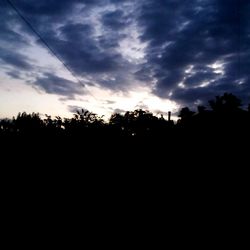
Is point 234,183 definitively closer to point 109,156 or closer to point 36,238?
point 109,156

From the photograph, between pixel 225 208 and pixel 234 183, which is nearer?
pixel 225 208

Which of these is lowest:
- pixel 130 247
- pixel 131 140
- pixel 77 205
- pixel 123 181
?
pixel 130 247

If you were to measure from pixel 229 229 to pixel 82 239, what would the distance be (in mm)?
4146

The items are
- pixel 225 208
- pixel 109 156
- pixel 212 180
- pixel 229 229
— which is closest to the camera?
pixel 229 229

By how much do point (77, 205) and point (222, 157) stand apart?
599 cm

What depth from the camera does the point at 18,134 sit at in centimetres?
1056

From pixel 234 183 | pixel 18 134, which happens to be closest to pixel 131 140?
pixel 234 183

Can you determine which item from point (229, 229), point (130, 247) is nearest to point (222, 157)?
point (229, 229)

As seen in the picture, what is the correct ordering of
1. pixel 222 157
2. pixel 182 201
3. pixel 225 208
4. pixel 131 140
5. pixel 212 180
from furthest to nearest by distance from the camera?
pixel 131 140
pixel 222 157
pixel 212 180
pixel 182 201
pixel 225 208

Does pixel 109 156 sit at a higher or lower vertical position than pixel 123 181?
higher

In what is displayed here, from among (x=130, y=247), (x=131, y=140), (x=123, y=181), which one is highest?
(x=131, y=140)

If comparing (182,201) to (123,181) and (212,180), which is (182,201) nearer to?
(212,180)

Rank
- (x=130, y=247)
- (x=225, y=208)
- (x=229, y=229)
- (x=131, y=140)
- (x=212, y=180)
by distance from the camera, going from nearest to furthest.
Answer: (x=130, y=247), (x=229, y=229), (x=225, y=208), (x=212, y=180), (x=131, y=140)

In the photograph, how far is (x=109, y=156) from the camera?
999 cm
